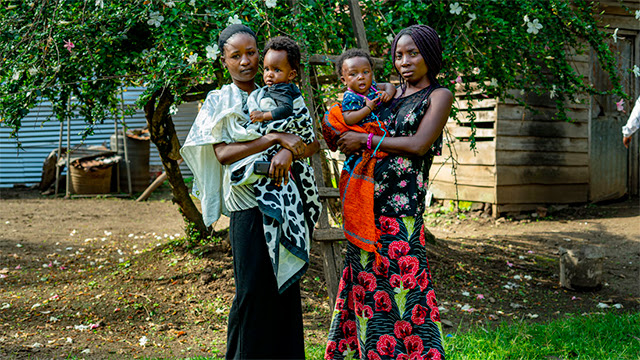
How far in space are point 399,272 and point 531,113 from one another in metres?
6.17

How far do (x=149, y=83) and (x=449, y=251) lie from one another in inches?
143

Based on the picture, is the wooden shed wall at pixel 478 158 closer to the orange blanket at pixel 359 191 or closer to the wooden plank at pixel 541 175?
the wooden plank at pixel 541 175

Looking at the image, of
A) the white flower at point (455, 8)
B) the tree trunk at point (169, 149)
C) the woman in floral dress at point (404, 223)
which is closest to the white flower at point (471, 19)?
the white flower at point (455, 8)

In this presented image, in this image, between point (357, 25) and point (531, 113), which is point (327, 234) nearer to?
point (357, 25)

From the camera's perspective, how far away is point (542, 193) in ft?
26.0

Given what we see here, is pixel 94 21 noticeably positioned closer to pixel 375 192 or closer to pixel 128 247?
pixel 375 192

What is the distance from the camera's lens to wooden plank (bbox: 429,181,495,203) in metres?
7.66

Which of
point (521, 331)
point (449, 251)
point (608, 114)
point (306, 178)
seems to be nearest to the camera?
point (306, 178)

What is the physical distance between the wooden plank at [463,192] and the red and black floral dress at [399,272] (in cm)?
510

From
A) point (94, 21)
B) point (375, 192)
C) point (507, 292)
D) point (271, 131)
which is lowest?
point (507, 292)

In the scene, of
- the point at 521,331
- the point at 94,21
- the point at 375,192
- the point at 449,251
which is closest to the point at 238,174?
the point at 375,192

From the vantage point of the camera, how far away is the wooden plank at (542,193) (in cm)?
762

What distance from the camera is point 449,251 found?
570 centimetres

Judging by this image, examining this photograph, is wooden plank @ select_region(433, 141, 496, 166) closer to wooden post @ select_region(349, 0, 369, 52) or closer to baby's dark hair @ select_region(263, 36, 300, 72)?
wooden post @ select_region(349, 0, 369, 52)
